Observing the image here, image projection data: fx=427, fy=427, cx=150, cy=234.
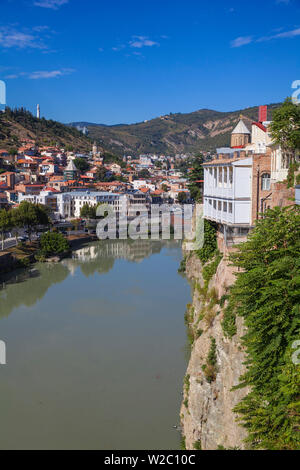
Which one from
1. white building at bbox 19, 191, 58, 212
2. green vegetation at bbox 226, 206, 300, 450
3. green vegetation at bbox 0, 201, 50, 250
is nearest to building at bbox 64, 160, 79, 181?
white building at bbox 19, 191, 58, 212

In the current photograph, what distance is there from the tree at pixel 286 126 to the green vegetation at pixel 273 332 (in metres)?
3.66

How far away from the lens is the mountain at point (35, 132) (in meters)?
66.1

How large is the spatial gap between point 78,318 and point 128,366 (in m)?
4.06

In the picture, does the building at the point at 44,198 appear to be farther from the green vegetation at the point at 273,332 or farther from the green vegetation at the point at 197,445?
the green vegetation at the point at 273,332

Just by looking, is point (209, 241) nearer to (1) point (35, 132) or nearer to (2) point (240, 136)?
(2) point (240, 136)

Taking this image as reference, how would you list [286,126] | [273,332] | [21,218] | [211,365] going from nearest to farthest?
[273,332]
[211,365]
[286,126]
[21,218]

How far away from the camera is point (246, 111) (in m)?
102

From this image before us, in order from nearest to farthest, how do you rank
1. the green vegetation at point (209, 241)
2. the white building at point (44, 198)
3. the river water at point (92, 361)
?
the river water at point (92, 361) → the green vegetation at point (209, 241) → the white building at point (44, 198)

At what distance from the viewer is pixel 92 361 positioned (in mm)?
10484

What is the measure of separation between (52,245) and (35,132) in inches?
2227

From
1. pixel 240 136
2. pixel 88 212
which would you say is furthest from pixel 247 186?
pixel 88 212

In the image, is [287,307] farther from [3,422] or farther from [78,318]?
[78,318]

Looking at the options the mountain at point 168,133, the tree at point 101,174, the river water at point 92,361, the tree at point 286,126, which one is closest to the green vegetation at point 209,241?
the river water at point 92,361
